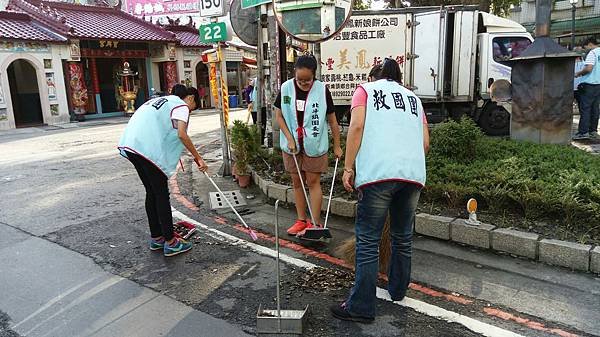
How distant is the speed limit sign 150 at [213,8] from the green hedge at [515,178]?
3755 mm

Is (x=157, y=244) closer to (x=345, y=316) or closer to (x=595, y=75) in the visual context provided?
(x=345, y=316)

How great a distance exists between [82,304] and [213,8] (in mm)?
5171

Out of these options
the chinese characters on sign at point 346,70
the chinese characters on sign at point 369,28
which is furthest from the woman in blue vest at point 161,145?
the chinese characters on sign at point 369,28

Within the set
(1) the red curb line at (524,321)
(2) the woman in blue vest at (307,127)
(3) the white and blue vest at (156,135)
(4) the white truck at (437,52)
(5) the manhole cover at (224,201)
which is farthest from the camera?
(4) the white truck at (437,52)

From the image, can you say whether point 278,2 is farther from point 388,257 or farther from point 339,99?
point 339,99

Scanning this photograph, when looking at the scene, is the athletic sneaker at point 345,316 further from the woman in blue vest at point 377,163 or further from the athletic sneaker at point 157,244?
the athletic sneaker at point 157,244

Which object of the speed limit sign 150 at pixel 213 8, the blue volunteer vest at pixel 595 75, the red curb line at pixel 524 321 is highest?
the speed limit sign 150 at pixel 213 8

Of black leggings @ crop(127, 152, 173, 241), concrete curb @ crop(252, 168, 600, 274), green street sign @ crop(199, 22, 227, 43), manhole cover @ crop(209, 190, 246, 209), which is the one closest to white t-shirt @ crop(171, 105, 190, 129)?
black leggings @ crop(127, 152, 173, 241)

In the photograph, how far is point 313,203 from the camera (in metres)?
4.78

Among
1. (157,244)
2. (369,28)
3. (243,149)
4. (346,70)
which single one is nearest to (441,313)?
(157,244)

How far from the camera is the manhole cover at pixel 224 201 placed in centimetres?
600

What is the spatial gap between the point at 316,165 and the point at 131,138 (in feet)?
5.82

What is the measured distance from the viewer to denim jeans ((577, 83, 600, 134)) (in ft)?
29.3

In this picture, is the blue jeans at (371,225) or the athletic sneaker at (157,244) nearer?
the blue jeans at (371,225)
